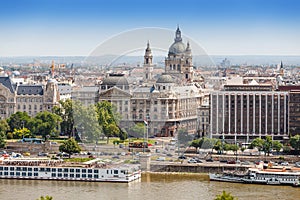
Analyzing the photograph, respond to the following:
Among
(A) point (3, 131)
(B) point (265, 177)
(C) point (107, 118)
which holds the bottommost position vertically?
(B) point (265, 177)

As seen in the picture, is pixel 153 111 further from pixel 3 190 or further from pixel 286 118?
pixel 3 190

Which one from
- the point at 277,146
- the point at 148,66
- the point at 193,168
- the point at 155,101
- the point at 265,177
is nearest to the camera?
the point at 265,177

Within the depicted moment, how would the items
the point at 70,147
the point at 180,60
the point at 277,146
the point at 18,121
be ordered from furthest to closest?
the point at 180,60, the point at 18,121, the point at 277,146, the point at 70,147

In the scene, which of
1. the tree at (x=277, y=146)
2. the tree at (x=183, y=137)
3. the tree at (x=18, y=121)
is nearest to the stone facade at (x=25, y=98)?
the tree at (x=18, y=121)

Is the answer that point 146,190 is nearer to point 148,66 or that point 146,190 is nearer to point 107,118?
point 107,118

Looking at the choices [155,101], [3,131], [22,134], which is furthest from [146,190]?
[155,101]

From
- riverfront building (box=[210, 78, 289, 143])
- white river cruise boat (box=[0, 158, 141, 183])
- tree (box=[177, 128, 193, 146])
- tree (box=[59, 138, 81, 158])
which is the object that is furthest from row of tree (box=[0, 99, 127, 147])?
white river cruise boat (box=[0, 158, 141, 183])
